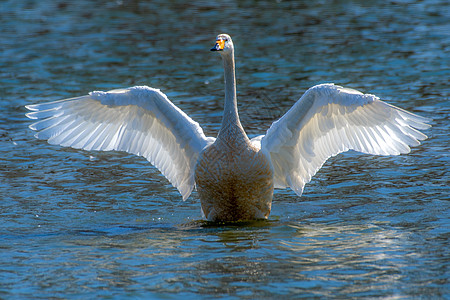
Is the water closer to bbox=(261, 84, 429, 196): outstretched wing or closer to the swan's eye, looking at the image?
bbox=(261, 84, 429, 196): outstretched wing

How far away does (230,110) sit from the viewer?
9.44m

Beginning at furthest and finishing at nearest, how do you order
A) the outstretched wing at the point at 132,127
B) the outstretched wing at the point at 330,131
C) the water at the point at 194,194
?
the outstretched wing at the point at 132,127 → the outstretched wing at the point at 330,131 → the water at the point at 194,194

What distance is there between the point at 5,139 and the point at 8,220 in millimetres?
4300

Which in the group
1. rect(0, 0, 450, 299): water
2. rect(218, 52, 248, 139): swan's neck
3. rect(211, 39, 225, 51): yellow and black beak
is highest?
rect(211, 39, 225, 51): yellow and black beak

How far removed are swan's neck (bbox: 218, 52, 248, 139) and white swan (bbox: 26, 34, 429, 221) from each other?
0.04ft

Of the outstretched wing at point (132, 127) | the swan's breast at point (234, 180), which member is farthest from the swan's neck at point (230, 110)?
the outstretched wing at point (132, 127)

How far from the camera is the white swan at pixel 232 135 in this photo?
9.27 m

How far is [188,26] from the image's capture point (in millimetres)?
21469

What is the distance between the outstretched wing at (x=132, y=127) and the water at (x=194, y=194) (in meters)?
0.80

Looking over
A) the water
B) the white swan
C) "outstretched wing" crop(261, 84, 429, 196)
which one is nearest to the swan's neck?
the white swan

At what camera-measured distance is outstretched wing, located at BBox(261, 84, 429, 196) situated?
9.08 meters

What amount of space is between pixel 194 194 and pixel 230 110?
2583 millimetres

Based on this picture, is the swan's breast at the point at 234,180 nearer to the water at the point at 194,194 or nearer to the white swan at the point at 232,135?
the white swan at the point at 232,135

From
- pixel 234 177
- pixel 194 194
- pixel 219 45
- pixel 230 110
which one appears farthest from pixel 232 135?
pixel 194 194
